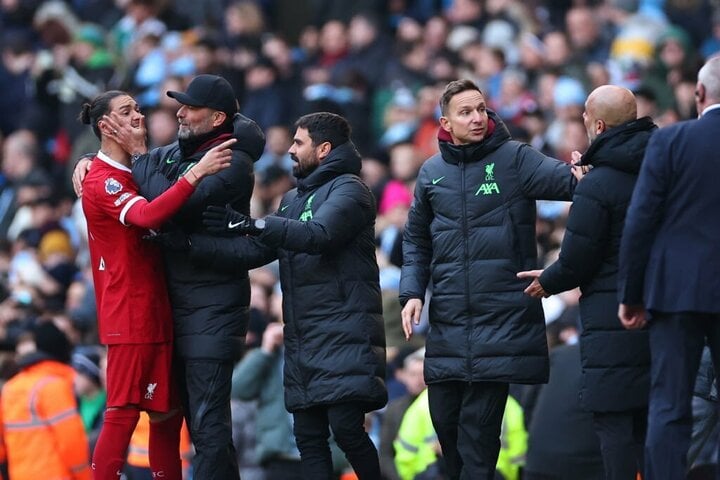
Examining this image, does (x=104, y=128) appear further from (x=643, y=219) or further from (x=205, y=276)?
(x=643, y=219)

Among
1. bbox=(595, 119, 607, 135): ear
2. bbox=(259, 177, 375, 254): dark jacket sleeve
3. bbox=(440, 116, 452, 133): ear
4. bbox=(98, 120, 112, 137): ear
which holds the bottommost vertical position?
bbox=(259, 177, 375, 254): dark jacket sleeve

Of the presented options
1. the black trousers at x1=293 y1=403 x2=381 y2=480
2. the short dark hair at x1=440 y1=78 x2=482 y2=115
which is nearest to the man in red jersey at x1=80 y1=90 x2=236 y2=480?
the black trousers at x1=293 y1=403 x2=381 y2=480

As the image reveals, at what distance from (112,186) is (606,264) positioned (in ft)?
9.11

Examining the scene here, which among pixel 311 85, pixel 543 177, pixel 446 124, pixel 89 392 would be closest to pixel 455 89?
pixel 446 124

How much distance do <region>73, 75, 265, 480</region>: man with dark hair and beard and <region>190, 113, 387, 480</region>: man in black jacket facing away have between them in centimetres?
18

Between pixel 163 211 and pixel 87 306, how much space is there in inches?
294

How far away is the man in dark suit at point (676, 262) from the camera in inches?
306

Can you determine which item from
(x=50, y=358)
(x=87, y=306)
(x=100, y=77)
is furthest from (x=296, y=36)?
(x=50, y=358)

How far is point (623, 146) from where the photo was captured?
27.7 ft

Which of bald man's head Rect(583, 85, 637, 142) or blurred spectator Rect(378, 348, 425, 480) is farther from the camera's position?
blurred spectator Rect(378, 348, 425, 480)

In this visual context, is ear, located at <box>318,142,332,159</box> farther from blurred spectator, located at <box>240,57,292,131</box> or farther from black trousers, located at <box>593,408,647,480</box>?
blurred spectator, located at <box>240,57,292,131</box>

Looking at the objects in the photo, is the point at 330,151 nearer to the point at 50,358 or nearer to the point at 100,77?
the point at 50,358

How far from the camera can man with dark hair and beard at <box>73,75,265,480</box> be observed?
30.1ft

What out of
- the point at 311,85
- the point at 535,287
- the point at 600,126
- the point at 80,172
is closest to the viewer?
the point at 600,126
